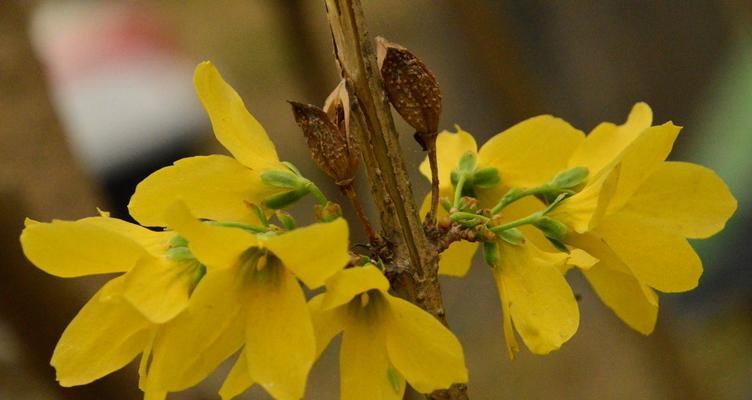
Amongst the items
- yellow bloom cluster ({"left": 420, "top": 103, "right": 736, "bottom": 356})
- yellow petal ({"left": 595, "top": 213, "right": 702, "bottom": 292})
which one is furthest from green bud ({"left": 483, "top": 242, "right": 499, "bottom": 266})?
yellow petal ({"left": 595, "top": 213, "right": 702, "bottom": 292})

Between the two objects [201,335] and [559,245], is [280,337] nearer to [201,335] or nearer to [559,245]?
[201,335]

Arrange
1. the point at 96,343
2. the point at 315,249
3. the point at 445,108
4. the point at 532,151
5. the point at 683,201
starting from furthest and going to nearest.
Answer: the point at 445,108
the point at 532,151
the point at 683,201
the point at 96,343
the point at 315,249

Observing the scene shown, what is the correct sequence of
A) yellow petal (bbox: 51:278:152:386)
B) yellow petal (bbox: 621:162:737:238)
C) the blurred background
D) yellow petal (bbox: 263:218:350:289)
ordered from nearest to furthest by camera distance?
yellow petal (bbox: 263:218:350:289) → yellow petal (bbox: 51:278:152:386) → yellow petal (bbox: 621:162:737:238) → the blurred background

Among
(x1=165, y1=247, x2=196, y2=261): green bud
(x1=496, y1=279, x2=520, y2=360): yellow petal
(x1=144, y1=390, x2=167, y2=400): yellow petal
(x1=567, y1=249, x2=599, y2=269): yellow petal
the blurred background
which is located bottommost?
the blurred background

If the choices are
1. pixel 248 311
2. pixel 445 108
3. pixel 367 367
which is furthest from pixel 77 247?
pixel 445 108

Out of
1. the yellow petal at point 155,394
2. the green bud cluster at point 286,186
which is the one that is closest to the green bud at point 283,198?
the green bud cluster at point 286,186

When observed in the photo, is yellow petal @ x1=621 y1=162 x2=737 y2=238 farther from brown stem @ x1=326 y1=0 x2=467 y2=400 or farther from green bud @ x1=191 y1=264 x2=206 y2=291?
green bud @ x1=191 y1=264 x2=206 y2=291
